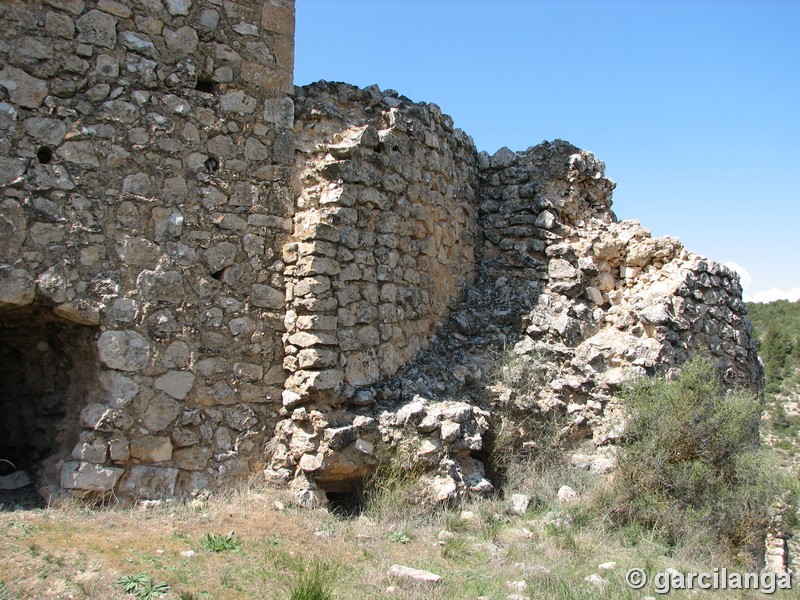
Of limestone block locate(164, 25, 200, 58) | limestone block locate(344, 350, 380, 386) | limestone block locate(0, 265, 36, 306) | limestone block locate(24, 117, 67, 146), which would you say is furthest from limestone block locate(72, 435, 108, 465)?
limestone block locate(164, 25, 200, 58)

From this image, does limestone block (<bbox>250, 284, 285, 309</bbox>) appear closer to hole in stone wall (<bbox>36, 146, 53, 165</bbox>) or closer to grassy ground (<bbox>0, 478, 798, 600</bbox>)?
grassy ground (<bbox>0, 478, 798, 600</bbox>)

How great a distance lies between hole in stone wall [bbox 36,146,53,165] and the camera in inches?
203

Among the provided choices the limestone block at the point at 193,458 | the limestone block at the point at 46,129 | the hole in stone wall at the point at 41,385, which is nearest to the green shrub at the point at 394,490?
the limestone block at the point at 193,458

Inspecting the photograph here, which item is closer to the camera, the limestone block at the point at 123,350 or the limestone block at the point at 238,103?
the limestone block at the point at 123,350

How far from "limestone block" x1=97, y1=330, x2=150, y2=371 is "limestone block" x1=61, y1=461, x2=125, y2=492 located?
2.43 ft

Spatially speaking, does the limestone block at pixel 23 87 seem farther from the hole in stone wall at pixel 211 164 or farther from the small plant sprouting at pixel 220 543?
the small plant sprouting at pixel 220 543

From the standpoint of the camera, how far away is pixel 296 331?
5.99m

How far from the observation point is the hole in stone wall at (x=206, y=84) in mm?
5871

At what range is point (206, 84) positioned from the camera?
19.5 ft

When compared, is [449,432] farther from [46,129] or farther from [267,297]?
[46,129]

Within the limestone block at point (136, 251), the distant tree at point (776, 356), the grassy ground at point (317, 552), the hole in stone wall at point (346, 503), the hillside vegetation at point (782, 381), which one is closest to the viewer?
the grassy ground at point (317, 552)

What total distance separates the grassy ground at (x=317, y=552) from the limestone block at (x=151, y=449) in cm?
38

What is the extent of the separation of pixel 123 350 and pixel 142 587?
199cm

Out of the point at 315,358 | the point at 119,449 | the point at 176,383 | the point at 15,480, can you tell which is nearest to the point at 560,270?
the point at 315,358
